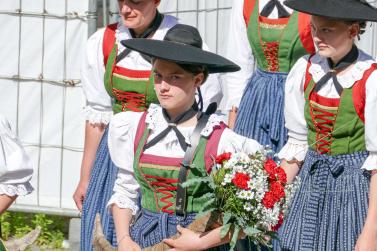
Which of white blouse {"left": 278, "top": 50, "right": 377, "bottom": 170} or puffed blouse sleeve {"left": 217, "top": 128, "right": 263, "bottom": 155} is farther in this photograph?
white blouse {"left": 278, "top": 50, "right": 377, "bottom": 170}

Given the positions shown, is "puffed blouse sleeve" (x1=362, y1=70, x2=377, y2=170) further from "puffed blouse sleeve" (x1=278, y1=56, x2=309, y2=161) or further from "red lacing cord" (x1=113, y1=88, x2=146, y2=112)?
"red lacing cord" (x1=113, y1=88, x2=146, y2=112)

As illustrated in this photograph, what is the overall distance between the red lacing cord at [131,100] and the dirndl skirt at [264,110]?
2.56 ft

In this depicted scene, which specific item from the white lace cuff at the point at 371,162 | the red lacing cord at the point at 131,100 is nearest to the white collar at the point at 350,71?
the white lace cuff at the point at 371,162

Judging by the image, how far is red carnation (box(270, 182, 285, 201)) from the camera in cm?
534

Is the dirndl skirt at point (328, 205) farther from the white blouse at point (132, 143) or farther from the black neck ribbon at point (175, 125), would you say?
the black neck ribbon at point (175, 125)

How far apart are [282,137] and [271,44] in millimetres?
487

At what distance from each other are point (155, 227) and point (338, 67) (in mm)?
1168

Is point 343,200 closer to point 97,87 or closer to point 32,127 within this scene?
point 97,87

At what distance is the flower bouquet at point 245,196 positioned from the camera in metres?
5.28

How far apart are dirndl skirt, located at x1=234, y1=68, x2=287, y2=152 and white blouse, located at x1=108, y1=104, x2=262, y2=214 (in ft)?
4.95

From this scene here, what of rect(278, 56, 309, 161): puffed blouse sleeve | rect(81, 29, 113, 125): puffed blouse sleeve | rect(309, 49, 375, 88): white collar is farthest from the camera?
rect(81, 29, 113, 125): puffed blouse sleeve

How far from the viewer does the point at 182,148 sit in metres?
5.68

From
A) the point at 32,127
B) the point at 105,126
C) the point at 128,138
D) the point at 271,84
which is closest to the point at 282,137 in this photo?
the point at 271,84

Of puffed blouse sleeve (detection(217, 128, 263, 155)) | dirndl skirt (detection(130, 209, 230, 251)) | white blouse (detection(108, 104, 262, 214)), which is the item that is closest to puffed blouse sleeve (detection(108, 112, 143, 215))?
white blouse (detection(108, 104, 262, 214))
